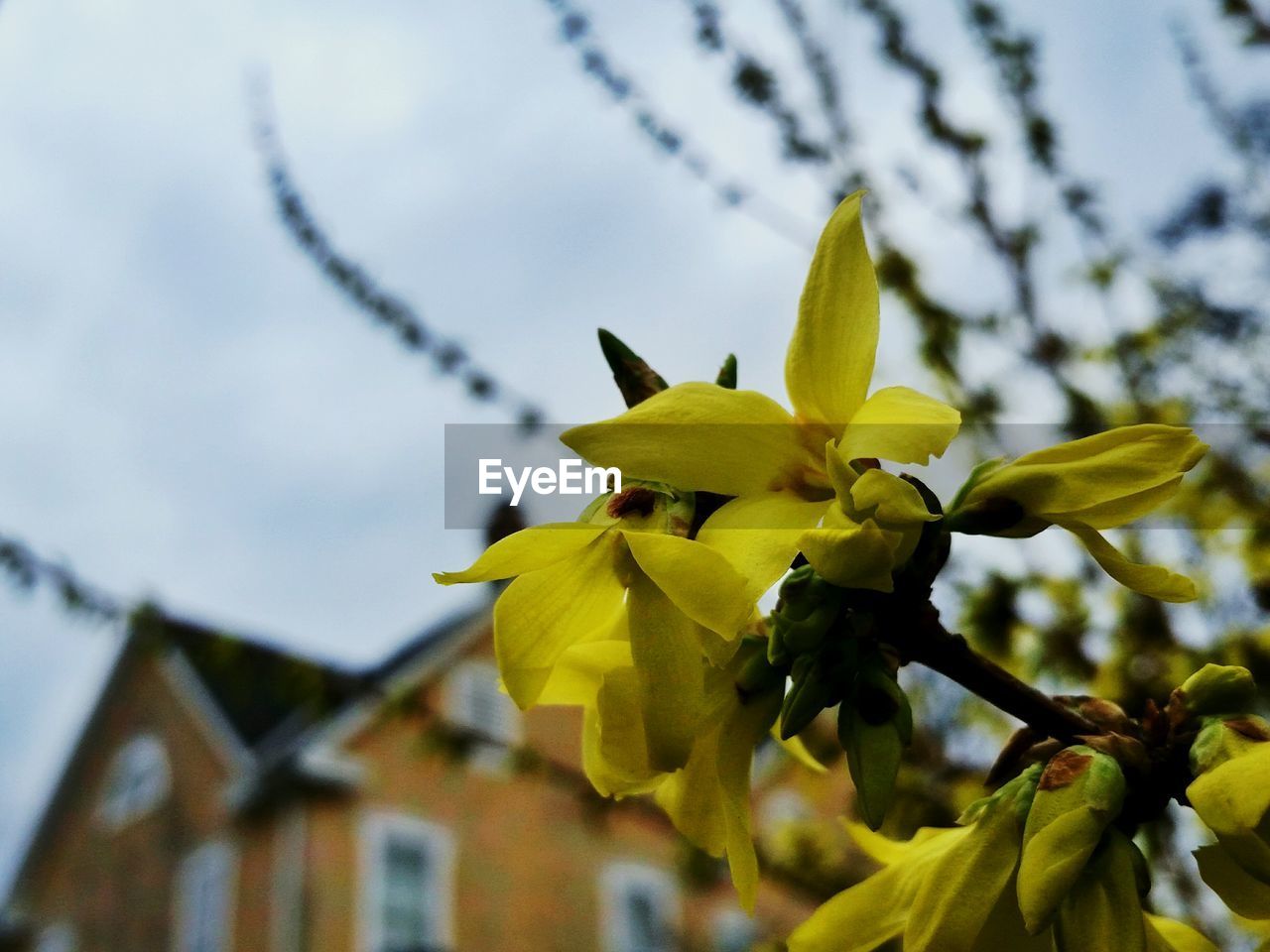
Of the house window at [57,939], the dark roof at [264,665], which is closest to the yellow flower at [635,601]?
the dark roof at [264,665]

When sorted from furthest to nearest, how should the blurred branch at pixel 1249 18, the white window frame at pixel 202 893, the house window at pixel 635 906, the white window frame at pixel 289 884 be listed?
the house window at pixel 635 906 → the white window frame at pixel 202 893 → the white window frame at pixel 289 884 → the blurred branch at pixel 1249 18

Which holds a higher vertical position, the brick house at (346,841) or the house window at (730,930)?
the brick house at (346,841)

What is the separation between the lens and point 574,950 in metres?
13.9

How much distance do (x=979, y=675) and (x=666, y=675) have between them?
0.69 feet

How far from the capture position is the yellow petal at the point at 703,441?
0.65 metres

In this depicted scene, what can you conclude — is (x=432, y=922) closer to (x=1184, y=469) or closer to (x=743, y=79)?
(x=743, y=79)

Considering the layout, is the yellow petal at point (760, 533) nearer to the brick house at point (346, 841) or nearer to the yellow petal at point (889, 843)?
the yellow petal at point (889, 843)

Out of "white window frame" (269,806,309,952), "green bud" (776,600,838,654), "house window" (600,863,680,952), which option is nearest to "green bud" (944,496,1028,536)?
"green bud" (776,600,838,654)

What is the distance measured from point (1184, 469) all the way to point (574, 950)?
14.5 meters

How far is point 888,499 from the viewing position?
60cm

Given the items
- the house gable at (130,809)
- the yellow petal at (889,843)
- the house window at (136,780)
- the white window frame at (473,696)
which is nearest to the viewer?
the yellow petal at (889,843)

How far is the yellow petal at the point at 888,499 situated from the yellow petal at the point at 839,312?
101 mm

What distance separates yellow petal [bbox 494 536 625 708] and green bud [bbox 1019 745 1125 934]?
27cm

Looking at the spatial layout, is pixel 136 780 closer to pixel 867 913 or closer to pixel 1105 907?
pixel 867 913
